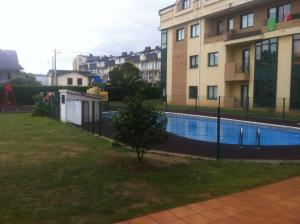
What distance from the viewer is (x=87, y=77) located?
7312 centimetres

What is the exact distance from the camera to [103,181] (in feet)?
21.6

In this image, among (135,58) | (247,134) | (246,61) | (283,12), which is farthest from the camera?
(135,58)

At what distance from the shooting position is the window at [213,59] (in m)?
33.3

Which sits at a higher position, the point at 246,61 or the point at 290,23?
the point at 290,23

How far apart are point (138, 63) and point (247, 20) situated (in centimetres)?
6188

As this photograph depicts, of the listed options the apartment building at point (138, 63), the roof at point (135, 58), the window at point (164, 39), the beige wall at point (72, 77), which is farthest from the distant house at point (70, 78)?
the window at point (164, 39)

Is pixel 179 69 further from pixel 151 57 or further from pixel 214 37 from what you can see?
pixel 151 57

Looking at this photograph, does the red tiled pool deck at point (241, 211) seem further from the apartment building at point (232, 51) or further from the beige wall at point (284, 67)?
the beige wall at point (284, 67)

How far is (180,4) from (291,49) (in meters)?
15.8

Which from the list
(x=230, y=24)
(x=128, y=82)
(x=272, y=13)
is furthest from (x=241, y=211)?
(x=128, y=82)

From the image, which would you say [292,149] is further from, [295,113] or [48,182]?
[295,113]

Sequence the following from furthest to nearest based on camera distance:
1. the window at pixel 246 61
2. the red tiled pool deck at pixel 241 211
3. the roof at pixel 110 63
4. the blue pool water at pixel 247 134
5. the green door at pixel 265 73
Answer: the roof at pixel 110 63 < the window at pixel 246 61 < the green door at pixel 265 73 < the blue pool water at pixel 247 134 < the red tiled pool deck at pixel 241 211

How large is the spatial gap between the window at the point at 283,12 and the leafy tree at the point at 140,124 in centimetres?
2322

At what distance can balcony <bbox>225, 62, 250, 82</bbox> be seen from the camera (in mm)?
30172
